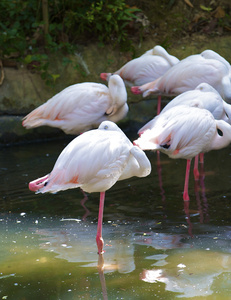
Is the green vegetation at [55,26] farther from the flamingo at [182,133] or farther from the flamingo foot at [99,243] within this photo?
the flamingo foot at [99,243]

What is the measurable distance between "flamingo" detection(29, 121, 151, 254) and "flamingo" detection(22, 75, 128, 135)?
1.96m

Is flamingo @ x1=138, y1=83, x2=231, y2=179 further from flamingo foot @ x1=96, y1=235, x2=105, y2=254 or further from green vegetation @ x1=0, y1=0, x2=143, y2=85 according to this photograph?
green vegetation @ x1=0, y1=0, x2=143, y2=85

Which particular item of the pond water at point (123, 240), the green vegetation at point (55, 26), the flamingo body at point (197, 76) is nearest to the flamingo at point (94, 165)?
the pond water at point (123, 240)

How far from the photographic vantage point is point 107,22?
281 inches

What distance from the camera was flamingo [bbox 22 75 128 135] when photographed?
5238mm

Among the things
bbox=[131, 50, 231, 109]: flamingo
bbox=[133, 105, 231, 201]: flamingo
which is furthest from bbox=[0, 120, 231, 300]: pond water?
bbox=[131, 50, 231, 109]: flamingo

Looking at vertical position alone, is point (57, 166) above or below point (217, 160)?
above

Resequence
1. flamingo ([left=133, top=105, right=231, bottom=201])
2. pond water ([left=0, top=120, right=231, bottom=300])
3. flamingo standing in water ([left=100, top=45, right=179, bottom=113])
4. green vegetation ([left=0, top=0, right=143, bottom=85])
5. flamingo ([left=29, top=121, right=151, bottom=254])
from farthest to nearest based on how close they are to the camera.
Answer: green vegetation ([left=0, top=0, right=143, bottom=85]) < flamingo standing in water ([left=100, top=45, right=179, bottom=113]) < flamingo ([left=133, top=105, right=231, bottom=201]) < flamingo ([left=29, top=121, right=151, bottom=254]) < pond water ([left=0, top=120, right=231, bottom=300])

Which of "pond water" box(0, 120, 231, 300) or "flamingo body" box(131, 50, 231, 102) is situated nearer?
"pond water" box(0, 120, 231, 300)

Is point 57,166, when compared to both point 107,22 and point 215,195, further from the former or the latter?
point 107,22

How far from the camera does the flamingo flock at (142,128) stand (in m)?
3.18

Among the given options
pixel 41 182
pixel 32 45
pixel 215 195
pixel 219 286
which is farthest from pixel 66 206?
pixel 32 45

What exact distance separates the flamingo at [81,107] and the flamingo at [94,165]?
6.44 ft

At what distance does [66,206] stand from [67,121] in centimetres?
137
